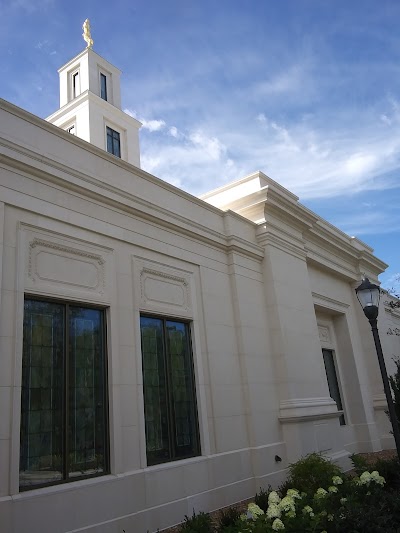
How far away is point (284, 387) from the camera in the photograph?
10531 mm

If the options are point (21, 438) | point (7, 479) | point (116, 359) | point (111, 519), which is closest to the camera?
point (7, 479)

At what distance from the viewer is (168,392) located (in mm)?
8195

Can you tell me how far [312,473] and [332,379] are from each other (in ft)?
24.5

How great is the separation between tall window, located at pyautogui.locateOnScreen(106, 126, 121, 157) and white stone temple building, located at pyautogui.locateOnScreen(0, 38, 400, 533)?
12321 mm

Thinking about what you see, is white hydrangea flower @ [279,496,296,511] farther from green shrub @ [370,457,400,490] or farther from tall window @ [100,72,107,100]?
tall window @ [100,72,107,100]

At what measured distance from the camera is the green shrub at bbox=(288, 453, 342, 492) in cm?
749

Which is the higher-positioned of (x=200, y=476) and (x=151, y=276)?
(x=151, y=276)

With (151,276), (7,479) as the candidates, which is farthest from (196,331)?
(7,479)

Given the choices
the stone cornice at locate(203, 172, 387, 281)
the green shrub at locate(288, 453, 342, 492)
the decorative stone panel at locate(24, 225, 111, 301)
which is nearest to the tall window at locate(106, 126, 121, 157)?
the stone cornice at locate(203, 172, 387, 281)

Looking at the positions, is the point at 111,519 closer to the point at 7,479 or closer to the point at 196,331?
A: the point at 7,479

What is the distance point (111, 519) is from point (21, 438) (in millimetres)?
1739

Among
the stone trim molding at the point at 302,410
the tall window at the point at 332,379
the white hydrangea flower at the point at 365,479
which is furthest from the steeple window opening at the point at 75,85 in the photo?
the white hydrangea flower at the point at 365,479

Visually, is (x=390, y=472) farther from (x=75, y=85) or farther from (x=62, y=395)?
(x=75, y=85)

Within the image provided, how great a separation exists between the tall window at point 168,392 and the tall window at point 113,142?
17.0m
